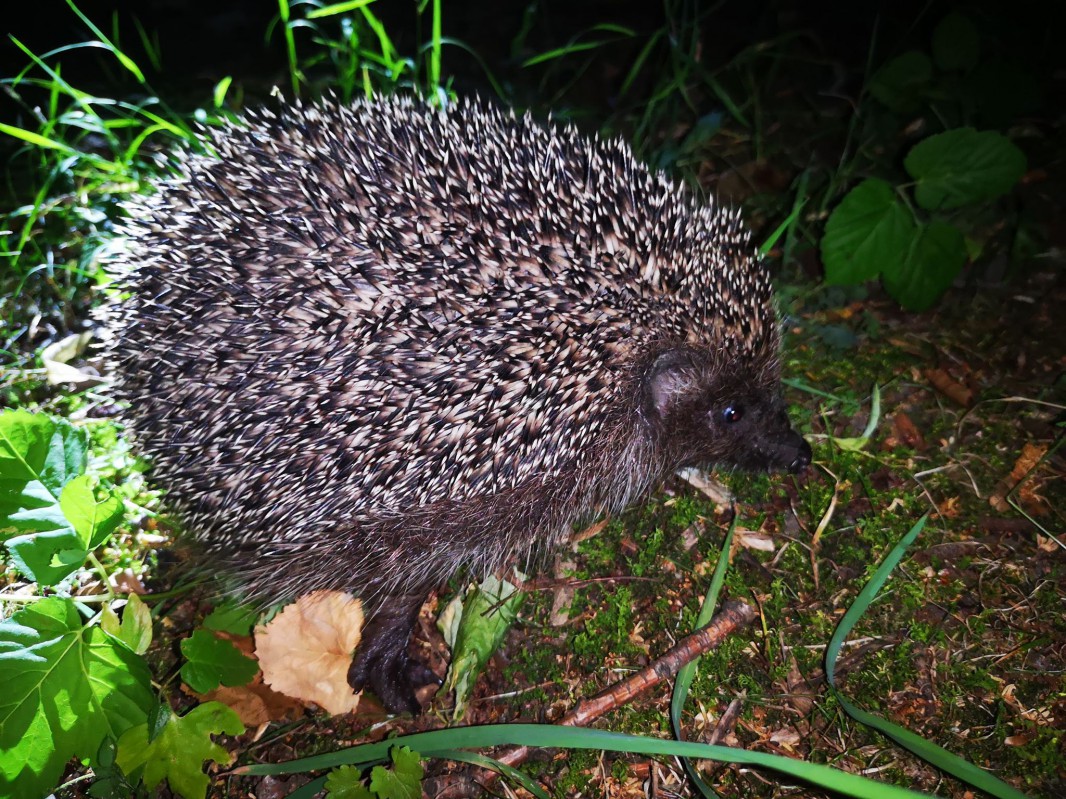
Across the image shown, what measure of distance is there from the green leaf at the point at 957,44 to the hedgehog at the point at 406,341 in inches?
86.9

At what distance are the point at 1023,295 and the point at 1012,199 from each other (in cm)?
77

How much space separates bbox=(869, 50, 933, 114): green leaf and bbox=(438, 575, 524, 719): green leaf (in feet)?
12.6

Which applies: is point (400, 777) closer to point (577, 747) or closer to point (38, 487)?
point (577, 747)

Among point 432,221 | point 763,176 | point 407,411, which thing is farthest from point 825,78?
point 407,411

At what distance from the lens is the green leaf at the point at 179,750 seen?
8.87ft

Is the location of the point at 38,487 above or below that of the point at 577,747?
above

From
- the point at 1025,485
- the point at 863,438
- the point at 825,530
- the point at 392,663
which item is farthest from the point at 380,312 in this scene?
the point at 1025,485

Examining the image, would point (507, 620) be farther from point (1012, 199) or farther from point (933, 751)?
point (1012, 199)

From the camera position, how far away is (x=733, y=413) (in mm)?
3672

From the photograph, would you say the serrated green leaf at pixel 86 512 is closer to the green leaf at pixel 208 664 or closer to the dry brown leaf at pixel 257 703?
the green leaf at pixel 208 664

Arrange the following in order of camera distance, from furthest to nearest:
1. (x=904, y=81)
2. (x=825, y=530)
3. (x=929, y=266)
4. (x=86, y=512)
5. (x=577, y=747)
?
(x=904, y=81)
(x=929, y=266)
(x=825, y=530)
(x=86, y=512)
(x=577, y=747)

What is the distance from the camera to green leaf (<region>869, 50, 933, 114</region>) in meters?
4.67

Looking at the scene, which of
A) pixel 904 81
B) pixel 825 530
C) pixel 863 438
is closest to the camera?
pixel 825 530

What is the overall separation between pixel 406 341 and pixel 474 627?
133 centimetres
